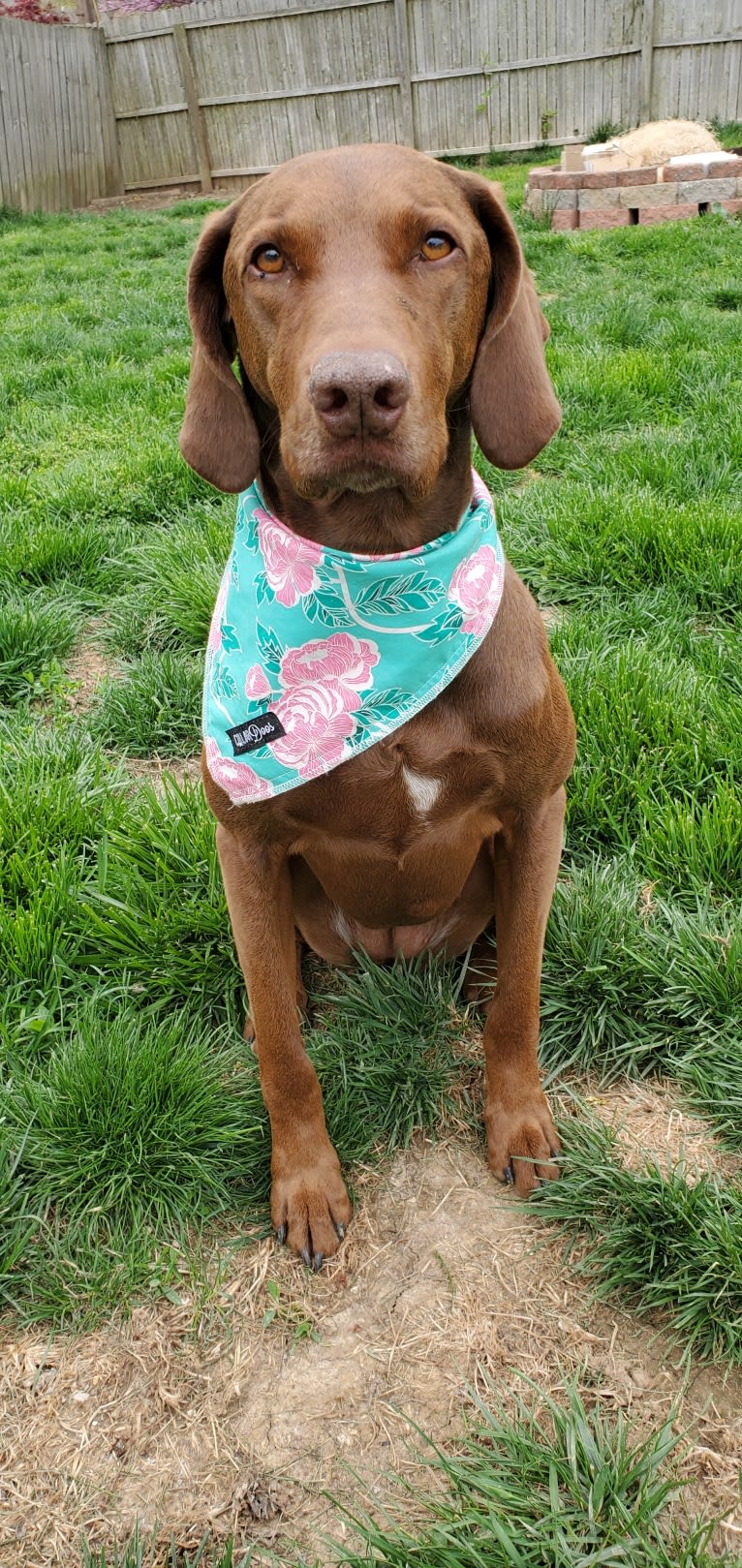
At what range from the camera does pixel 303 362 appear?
158cm

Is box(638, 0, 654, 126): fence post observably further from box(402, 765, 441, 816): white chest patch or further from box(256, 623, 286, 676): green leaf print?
box(402, 765, 441, 816): white chest patch

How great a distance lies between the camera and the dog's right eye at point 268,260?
5.76ft

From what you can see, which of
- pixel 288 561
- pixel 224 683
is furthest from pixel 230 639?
pixel 288 561

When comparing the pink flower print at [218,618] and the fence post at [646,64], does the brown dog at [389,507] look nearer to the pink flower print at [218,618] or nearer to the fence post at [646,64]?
the pink flower print at [218,618]

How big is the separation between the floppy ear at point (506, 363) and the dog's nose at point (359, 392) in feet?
1.38

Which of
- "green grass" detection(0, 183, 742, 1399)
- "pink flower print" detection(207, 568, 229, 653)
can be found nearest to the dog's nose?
"pink flower print" detection(207, 568, 229, 653)

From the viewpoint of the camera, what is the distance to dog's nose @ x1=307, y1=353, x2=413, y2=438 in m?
1.46

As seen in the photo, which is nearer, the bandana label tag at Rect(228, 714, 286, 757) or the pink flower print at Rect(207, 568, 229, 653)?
the bandana label tag at Rect(228, 714, 286, 757)

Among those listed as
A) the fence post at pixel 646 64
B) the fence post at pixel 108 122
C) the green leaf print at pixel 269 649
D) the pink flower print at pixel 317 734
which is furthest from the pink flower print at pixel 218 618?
the fence post at pixel 108 122

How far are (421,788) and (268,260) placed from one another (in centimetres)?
93

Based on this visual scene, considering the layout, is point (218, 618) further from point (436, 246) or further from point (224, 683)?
point (436, 246)

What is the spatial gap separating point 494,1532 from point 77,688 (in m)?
2.74

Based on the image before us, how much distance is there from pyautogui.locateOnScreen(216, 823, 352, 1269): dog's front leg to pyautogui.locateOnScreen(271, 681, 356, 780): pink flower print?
0.20 m

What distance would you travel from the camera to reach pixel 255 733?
1920 millimetres
